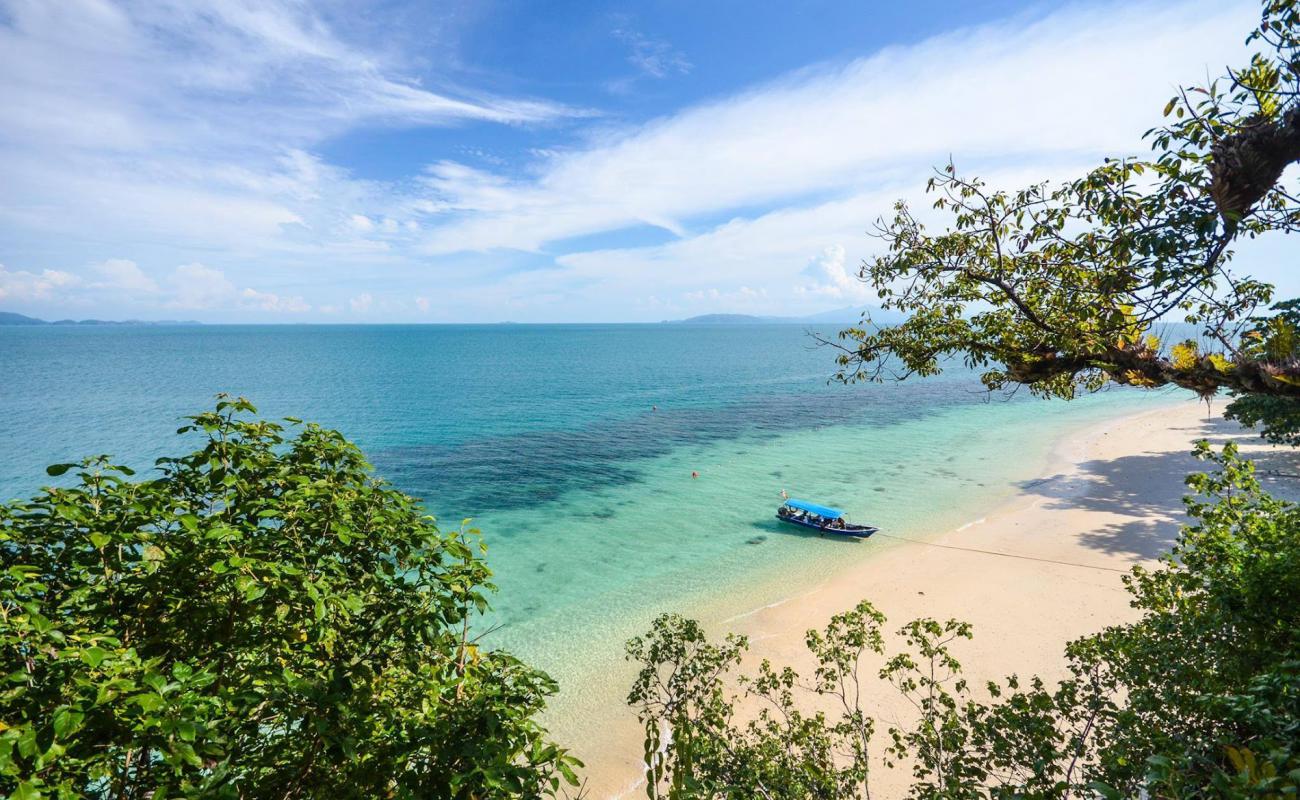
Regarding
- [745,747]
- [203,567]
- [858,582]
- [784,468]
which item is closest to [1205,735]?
[745,747]

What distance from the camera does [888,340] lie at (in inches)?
348

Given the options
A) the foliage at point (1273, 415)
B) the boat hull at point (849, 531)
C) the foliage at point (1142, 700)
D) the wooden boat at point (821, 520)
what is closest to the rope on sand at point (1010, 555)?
the boat hull at point (849, 531)

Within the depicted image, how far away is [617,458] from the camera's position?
4734 cm

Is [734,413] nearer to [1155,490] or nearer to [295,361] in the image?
[1155,490]

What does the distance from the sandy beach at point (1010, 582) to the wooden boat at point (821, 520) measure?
1360mm

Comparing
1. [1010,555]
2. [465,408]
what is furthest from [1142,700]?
[465,408]

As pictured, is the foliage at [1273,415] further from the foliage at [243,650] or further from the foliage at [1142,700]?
the foliage at [243,650]

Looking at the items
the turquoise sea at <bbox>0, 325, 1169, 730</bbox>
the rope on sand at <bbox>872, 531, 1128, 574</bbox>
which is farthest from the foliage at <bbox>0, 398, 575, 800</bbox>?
the rope on sand at <bbox>872, 531, 1128, 574</bbox>

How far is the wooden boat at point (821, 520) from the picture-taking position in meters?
31.7

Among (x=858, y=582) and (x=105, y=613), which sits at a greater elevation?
(x=105, y=613)

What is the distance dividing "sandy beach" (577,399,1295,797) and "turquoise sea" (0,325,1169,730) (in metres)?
1.62

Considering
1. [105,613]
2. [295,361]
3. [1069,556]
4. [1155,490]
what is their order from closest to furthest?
[105,613], [1069,556], [1155,490], [295,361]

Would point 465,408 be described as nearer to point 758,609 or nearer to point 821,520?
point 821,520

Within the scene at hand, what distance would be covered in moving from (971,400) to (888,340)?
261 ft
